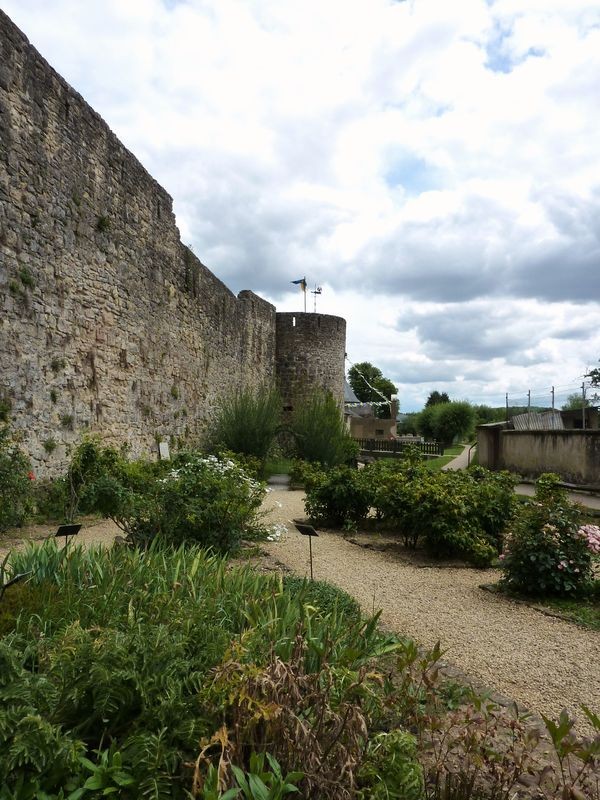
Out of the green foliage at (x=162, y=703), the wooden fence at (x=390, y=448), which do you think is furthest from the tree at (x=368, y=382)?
the green foliage at (x=162, y=703)

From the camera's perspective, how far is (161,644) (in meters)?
2.25

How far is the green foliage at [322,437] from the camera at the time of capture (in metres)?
16.7

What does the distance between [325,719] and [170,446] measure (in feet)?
34.4

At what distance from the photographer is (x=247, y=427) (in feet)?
48.8

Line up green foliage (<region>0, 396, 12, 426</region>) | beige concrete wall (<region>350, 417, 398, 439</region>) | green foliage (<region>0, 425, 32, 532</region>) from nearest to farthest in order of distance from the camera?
1. green foliage (<region>0, 425, 32, 532</region>)
2. green foliage (<region>0, 396, 12, 426</region>)
3. beige concrete wall (<region>350, 417, 398, 439</region>)

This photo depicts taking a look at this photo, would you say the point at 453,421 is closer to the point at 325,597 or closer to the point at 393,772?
the point at 325,597

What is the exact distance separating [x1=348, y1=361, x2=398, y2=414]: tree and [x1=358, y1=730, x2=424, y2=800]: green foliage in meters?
68.5

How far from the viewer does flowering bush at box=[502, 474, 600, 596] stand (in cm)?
524

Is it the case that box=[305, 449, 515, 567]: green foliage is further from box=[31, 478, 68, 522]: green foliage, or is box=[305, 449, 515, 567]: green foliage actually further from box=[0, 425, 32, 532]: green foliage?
box=[0, 425, 32, 532]: green foliage

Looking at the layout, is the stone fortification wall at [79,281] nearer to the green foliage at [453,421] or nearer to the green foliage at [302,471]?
the green foliage at [302,471]

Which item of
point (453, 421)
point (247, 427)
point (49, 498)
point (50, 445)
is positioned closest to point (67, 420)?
point (50, 445)

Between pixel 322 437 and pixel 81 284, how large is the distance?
916cm

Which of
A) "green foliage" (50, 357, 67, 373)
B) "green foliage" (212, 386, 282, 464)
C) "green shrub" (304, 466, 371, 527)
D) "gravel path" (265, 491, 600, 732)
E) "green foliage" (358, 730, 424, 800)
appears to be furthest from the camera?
"green foliage" (212, 386, 282, 464)

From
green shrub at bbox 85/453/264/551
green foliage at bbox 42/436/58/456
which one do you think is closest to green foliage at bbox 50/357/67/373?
green foliage at bbox 42/436/58/456
